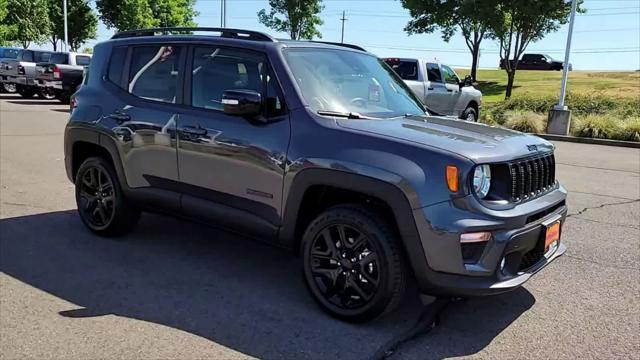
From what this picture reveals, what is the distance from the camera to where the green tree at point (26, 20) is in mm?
43469

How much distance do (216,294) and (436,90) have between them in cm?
1205

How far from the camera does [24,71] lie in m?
22.9

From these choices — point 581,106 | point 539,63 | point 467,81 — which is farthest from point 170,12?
point 467,81

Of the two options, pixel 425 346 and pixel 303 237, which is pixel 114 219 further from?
pixel 425 346

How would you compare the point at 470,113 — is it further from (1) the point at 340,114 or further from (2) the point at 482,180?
(2) the point at 482,180

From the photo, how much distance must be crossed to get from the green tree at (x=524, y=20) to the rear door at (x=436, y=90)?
15.0 meters

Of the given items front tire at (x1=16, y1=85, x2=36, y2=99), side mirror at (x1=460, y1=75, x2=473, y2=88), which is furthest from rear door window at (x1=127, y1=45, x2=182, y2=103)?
front tire at (x1=16, y1=85, x2=36, y2=99)

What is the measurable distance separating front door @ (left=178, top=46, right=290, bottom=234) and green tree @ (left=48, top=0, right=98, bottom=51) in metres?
48.1

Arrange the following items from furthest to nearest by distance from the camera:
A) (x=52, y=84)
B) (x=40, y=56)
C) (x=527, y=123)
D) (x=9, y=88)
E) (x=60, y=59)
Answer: (x=9, y=88) < (x=40, y=56) < (x=60, y=59) < (x=52, y=84) < (x=527, y=123)

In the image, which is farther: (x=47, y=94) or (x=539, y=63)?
(x=539, y=63)

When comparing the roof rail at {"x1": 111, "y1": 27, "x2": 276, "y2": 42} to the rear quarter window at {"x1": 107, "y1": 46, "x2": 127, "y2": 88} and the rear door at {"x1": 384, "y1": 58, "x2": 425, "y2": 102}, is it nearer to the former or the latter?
the rear quarter window at {"x1": 107, "y1": 46, "x2": 127, "y2": 88}

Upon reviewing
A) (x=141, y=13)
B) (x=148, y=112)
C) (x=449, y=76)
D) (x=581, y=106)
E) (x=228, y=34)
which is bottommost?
(x=581, y=106)

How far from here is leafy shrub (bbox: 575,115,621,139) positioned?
1598 centimetres

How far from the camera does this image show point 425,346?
3465 millimetres
